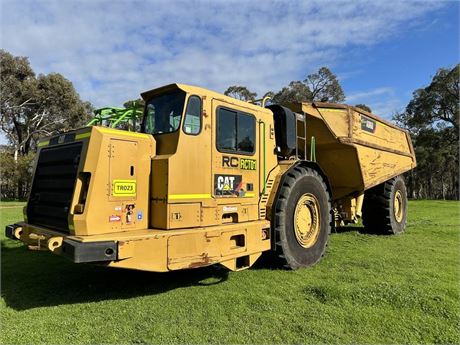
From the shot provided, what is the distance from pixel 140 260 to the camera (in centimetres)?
448

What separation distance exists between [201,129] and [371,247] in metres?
5.17

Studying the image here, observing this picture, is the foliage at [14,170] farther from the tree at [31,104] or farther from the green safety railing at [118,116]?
the green safety railing at [118,116]

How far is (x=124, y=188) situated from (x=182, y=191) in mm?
727

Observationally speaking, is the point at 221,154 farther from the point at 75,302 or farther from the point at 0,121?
the point at 0,121

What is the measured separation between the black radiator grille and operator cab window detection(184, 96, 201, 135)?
1384 mm

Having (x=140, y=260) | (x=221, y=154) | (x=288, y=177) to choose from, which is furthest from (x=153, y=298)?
(x=288, y=177)

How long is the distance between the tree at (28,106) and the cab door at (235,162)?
30.9m

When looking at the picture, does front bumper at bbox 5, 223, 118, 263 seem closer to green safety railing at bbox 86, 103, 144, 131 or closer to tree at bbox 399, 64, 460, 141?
green safety railing at bbox 86, 103, 144, 131

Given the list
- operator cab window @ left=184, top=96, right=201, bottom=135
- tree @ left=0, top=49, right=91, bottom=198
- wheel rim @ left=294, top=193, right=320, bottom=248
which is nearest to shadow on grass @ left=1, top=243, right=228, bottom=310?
wheel rim @ left=294, top=193, right=320, bottom=248

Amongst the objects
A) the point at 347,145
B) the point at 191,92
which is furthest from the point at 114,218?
the point at 347,145

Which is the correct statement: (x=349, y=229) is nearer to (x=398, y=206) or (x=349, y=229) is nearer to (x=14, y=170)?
(x=398, y=206)

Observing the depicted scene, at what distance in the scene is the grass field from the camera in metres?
4.04

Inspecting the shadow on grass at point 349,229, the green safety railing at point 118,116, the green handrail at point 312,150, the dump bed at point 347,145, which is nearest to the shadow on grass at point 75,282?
the green safety railing at point 118,116

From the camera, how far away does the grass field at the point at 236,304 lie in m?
4.04
